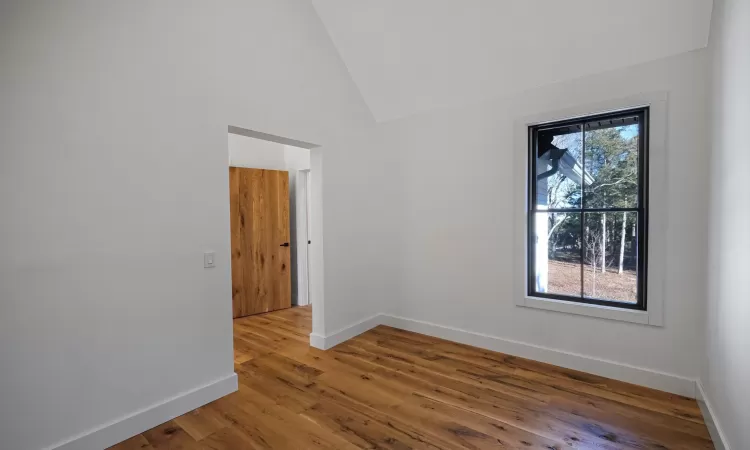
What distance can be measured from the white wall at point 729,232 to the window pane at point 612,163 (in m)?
0.54

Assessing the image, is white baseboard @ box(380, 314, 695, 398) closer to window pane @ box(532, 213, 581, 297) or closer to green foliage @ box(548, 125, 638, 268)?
window pane @ box(532, 213, 581, 297)

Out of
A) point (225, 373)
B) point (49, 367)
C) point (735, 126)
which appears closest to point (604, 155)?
point (735, 126)

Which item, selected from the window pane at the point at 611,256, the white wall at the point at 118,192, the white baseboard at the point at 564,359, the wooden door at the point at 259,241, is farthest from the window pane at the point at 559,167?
the wooden door at the point at 259,241

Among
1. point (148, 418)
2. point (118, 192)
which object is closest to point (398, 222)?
point (118, 192)

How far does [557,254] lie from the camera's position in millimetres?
3105

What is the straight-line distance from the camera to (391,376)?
2869mm

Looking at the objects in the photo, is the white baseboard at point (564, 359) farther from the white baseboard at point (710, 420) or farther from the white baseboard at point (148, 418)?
the white baseboard at point (148, 418)

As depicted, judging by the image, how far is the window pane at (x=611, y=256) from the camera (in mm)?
2742

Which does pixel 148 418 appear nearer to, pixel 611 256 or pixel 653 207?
pixel 611 256

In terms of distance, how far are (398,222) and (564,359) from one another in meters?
2.10

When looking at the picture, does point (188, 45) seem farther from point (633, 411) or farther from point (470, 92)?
point (633, 411)

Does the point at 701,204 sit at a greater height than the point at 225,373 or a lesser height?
greater

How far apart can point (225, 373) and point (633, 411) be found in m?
2.87

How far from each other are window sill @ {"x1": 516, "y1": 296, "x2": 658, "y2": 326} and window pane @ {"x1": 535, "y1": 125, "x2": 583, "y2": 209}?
0.84 meters
